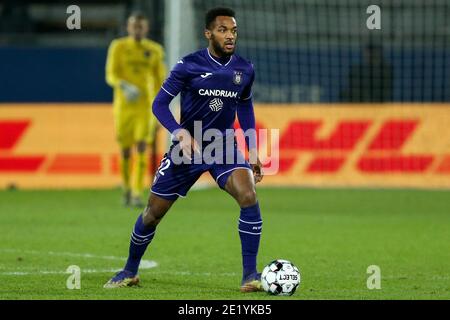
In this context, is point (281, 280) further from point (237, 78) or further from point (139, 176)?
point (139, 176)

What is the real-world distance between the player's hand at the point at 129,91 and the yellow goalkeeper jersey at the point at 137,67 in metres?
0.07

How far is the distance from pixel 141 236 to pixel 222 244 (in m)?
2.93

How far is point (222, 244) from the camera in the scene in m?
11.3

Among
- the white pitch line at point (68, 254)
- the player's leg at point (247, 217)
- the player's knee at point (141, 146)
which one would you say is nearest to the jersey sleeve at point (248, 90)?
the player's leg at point (247, 217)

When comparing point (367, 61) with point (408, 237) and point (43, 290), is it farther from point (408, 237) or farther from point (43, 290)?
point (43, 290)

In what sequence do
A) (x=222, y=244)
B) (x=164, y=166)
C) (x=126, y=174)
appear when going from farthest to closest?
(x=126, y=174) → (x=222, y=244) → (x=164, y=166)

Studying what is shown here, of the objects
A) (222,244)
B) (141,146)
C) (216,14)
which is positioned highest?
(216,14)

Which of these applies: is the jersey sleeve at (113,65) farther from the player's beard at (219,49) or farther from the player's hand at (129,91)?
the player's beard at (219,49)

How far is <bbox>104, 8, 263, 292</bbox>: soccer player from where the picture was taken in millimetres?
8141

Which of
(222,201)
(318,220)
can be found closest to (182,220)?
(318,220)

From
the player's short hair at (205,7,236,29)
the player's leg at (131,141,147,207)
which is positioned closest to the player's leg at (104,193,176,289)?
the player's short hair at (205,7,236,29)

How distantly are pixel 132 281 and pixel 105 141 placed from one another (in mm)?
10298

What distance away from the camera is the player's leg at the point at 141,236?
8352mm

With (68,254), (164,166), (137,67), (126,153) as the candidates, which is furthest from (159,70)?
(164,166)
